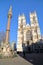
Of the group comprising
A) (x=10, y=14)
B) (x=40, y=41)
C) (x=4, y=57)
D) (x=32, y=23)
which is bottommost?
(x=4, y=57)

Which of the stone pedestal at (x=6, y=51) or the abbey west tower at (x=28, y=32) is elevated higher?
the abbey west tower at (x=28, y=32)

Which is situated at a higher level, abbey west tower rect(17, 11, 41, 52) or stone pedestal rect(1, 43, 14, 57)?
abbey west tower rect(17, 11, 41, 52)

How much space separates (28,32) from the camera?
58.9 m

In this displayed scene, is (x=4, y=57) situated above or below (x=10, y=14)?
below

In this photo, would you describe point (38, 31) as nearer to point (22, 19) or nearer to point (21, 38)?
point (21, 38)

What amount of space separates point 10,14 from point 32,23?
34055 mm

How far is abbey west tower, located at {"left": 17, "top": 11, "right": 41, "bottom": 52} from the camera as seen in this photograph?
54.5 meters

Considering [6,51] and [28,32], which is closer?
[6,51]

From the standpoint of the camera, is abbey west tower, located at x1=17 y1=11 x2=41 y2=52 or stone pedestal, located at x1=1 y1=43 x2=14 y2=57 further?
abbey west tower, located at x1=17 y1=11 x2=41 y2=52

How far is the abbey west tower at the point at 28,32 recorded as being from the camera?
54.5 meters

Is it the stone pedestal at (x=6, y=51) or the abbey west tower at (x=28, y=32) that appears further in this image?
the abbey west tower at (x=28, y=32)

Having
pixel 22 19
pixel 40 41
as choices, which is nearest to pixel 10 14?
pixel 40 41

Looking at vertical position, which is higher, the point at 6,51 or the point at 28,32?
the point at 28,32

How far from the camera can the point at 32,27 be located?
189 feet
